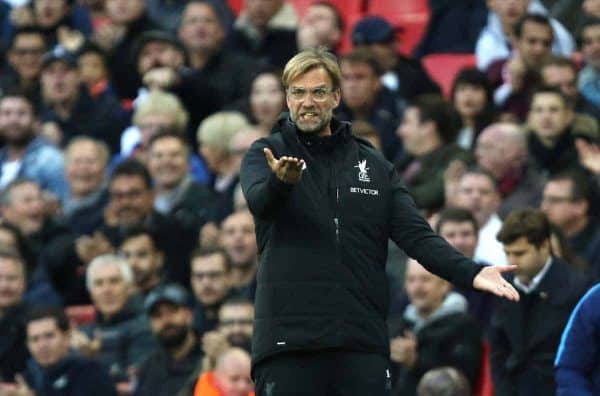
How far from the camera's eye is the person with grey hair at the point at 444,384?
9.85m

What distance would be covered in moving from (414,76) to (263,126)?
124 cm

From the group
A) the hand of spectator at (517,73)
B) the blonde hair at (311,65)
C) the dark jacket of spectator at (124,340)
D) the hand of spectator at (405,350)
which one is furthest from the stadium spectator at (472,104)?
the blonde hair at (311,65)

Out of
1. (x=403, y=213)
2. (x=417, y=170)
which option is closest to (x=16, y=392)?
(x=417, y=170)

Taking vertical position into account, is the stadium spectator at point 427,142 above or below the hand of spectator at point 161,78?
below

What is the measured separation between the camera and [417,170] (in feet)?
40.7

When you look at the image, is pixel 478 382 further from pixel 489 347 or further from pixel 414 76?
pixel 414 76

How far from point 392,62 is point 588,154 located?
2514 millimetres

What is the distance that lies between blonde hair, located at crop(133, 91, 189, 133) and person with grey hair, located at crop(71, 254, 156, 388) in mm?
1920

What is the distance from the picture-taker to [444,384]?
A: 985 centimetres

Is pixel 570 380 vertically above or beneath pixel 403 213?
beneath

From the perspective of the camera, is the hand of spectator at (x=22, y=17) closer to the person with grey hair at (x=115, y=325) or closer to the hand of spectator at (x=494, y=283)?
the person with grey hair at (x=115, y=325)

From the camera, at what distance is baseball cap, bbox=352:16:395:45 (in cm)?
1427

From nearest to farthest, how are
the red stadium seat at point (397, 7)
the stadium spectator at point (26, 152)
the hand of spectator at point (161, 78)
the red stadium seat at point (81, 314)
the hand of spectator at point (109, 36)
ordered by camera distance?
the red stadium seat at point (81, 314), the stadium spectator at point (26, 152), the hand of spectator at point (161, 78), the hand of spectator at point (109, 36), the red stadium seat at point (397, 7)

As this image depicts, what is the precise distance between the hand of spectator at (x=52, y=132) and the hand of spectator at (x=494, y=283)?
8432 millimetres
